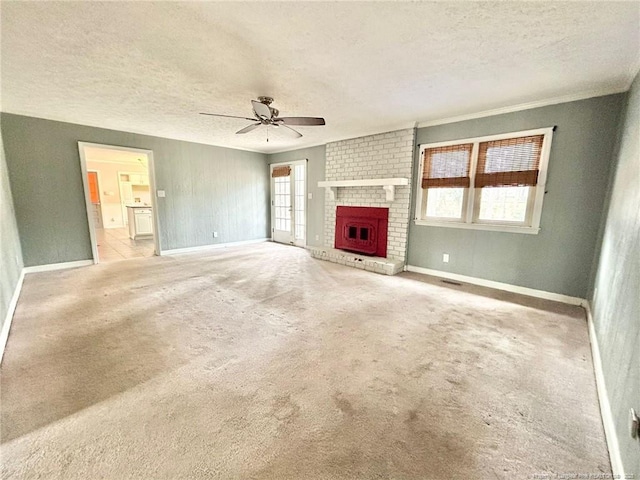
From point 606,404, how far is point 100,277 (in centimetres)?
561

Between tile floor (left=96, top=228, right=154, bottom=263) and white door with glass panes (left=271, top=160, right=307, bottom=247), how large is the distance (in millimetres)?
3098

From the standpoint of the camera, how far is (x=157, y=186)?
5277 mm

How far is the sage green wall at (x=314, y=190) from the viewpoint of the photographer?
5.83 m

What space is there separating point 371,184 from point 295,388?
147 inches

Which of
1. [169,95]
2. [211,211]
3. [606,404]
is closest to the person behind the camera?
[606,404]

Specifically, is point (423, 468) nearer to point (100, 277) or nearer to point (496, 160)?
point (496, 160)

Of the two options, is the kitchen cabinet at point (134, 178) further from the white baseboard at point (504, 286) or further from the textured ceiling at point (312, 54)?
the white baseboard at point (504, 286)

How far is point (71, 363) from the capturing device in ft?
6.30

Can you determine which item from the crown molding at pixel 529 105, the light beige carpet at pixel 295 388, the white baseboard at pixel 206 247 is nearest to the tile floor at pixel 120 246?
the white baseboard at pixel 206 247

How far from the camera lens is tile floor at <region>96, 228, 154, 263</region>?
528cm

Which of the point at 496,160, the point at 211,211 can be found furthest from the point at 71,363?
the point at 496,160

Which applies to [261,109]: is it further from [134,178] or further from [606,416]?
[134,178]

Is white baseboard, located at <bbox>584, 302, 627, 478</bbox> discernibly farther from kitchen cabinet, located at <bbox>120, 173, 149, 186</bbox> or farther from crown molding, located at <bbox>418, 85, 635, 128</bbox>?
kitchen cabinet, located at <bbox>120, 173, 149, 186</bbox>

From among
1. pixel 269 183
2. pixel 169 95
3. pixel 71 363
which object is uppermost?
pixel 169 95
